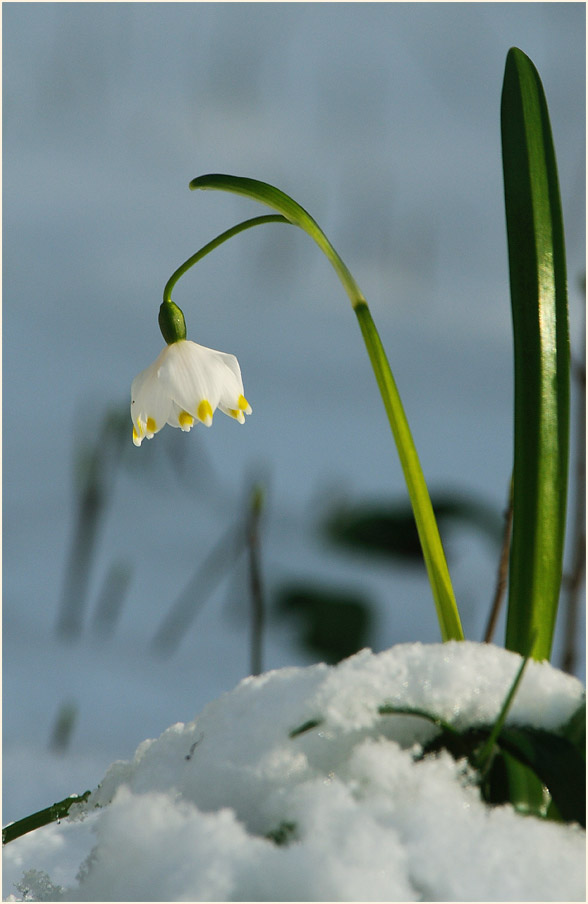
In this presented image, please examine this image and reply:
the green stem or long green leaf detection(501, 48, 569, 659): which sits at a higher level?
long green leaf detection(501, 48, 569, 659)

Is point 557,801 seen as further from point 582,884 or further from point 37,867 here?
point 37,867

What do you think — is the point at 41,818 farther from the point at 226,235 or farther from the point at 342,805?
the point at 226,235

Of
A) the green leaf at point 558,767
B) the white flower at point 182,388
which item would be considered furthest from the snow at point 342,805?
the white flower at point 182,388

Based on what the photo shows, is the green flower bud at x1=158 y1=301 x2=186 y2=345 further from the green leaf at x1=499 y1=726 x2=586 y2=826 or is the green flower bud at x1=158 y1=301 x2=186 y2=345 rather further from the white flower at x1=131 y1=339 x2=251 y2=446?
the green leaf at x1=499 y1=726 x2=586 y2=826

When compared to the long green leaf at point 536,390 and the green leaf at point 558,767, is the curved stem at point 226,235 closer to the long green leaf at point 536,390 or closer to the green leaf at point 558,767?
the long green leaf at point 536,390

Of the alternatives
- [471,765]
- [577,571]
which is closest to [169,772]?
[471,765]

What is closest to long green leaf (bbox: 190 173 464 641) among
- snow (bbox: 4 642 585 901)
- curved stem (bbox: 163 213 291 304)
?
curved stem (bbox: 163 213 291 304)
